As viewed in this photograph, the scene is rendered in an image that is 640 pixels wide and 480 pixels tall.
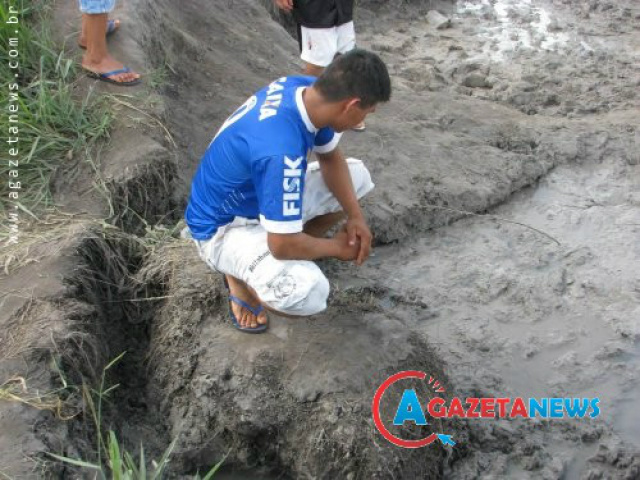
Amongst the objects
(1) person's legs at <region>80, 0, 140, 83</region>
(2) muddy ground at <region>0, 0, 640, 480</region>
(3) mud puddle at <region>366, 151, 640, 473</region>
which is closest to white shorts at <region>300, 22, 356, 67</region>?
(2) muddy ground at <region>0, 0, 640, 480</region>

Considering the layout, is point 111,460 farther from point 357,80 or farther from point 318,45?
point 318,45

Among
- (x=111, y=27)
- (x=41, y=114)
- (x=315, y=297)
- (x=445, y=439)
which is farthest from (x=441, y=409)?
(x=111, y=27)

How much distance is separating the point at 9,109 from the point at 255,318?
167 centimetres

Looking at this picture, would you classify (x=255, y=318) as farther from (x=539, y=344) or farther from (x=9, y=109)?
(x=9, y=109)

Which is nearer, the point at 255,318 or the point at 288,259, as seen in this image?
the point at 288,259

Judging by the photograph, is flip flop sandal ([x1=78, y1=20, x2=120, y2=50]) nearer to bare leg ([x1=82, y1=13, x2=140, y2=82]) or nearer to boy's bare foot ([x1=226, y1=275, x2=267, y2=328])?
bare leg ([x1=82, y1=13, x2=140, y2=82])

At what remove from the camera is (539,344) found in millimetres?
3053

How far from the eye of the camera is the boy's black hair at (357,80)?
229 cm

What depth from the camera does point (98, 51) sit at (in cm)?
364

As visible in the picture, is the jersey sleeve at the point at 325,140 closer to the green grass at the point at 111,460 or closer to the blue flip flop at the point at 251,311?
the blue flip flop at the point at 251,311

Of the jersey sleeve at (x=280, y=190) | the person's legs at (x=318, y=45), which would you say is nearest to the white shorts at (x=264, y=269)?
the jersey sleeve at (x=280, y=190)

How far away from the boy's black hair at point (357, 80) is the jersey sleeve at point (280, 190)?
0.85ft

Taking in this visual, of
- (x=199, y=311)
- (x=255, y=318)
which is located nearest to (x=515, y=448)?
(x=255, y=318)

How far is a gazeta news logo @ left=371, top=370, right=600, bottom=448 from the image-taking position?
244 centimetres
